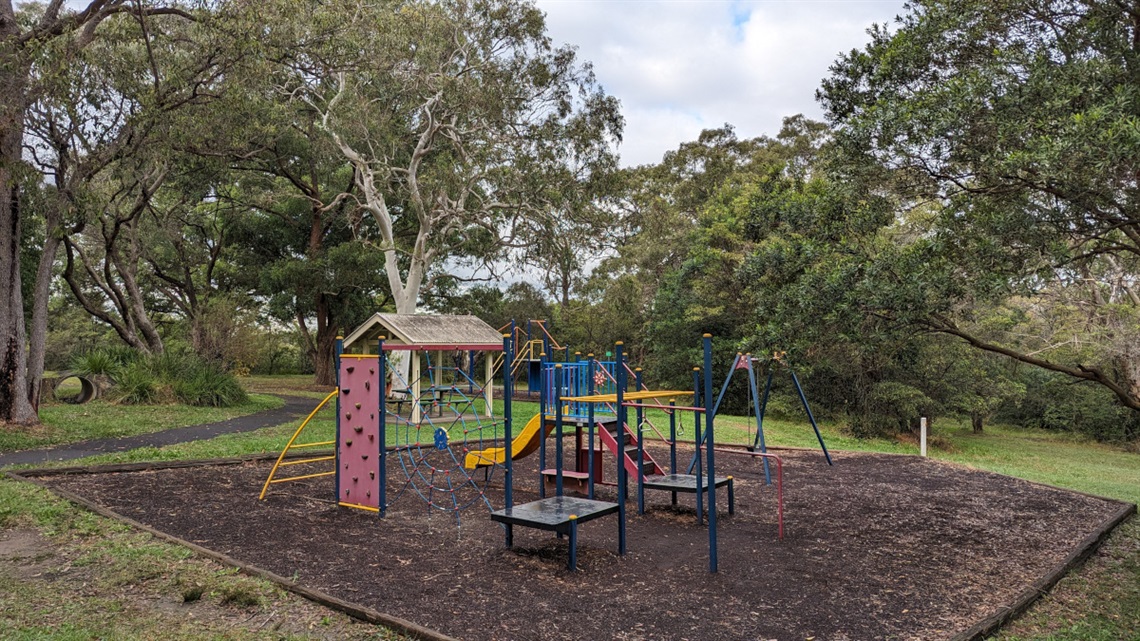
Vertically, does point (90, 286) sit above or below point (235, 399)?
above

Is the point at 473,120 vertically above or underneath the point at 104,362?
above

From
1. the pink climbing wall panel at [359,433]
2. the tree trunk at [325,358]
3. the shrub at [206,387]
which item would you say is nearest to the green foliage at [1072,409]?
the pink climbing wall panel at [359,433]

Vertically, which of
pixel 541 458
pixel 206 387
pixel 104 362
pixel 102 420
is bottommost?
pixel 102 420

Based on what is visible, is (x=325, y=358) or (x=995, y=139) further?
(x=325, y=358)

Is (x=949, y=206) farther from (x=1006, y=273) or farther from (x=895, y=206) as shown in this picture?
(x=1006, y=273)

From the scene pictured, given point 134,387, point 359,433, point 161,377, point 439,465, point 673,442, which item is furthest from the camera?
point 161,377

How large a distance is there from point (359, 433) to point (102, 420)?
32.2 ft

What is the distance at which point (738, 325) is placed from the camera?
81.1ft

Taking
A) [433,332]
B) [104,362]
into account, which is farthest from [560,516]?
[104,362]

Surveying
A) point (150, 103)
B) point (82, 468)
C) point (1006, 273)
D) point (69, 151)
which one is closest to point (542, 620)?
point (1006, 273)

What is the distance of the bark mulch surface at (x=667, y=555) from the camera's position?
503cm

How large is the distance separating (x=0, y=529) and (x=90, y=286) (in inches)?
1184

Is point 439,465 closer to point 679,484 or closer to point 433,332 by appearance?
point 679,484

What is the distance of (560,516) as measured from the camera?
6238 millimetres
